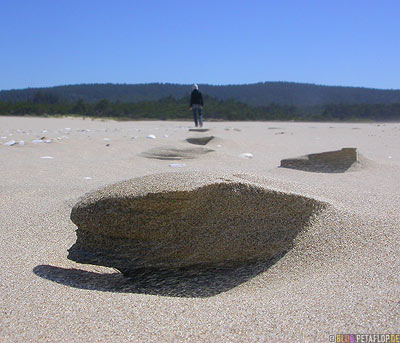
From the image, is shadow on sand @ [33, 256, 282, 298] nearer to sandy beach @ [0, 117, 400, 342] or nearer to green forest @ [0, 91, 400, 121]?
sandy beach @ [0, 117, 400, 342]

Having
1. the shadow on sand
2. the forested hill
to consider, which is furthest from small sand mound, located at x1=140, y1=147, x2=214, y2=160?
the forested hill

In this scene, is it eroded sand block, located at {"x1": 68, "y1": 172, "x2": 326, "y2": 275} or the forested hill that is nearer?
eroded sand block, located at {"x1": 68, "y1": 172, "x2": 326, "y2": 275}

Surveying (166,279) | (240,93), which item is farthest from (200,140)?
(240,93)

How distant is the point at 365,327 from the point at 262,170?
3.30 meters

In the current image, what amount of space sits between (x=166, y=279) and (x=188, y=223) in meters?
0.30

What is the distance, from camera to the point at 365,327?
4.53 feet

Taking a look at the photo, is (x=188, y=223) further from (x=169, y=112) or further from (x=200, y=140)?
(x=169, y=112)

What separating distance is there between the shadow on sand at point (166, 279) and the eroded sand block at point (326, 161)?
2706 millimetres

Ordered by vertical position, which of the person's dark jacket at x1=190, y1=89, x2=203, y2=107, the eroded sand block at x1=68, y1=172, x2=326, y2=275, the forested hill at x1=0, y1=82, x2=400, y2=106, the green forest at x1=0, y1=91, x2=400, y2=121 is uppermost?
the forested hill at x1=0, y1=82, x2=400, y2=106

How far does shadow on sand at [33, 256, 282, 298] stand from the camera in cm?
185

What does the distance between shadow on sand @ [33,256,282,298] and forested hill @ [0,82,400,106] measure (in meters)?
42.2

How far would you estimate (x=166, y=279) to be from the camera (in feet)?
6.55

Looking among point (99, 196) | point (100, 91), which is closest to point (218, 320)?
point (99, 196)

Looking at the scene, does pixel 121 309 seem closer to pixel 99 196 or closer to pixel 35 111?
pixel 99 196
